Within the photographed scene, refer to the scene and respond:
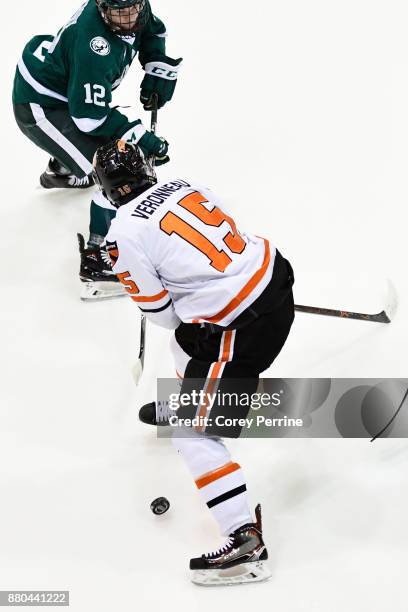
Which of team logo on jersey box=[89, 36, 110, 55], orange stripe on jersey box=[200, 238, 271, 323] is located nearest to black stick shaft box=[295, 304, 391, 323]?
orange stripe on jersey box=[200, 238, 271, 323]

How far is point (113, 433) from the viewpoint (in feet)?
9.05

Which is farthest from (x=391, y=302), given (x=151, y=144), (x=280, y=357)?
(x=151, y=144)

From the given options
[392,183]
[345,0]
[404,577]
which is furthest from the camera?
[345,0]

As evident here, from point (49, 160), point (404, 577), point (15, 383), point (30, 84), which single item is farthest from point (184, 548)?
point (49, 160)

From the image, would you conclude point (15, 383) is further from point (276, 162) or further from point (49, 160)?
point (276, 162)

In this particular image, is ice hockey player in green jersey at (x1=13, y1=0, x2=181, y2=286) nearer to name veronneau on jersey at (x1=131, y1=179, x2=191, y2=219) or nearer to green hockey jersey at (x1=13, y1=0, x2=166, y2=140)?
green hockey jersey at (x1=13, y1=0, x2=166, y2=140)

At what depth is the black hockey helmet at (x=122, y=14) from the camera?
9.56ft

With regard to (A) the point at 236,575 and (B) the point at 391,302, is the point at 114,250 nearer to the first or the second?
(A) the point at 236,575

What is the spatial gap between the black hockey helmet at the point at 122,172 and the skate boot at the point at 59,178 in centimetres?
145

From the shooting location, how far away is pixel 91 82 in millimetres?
3018

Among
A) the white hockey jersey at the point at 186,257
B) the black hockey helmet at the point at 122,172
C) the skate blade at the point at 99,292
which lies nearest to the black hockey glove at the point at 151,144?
the skate blade at the point at 99,292

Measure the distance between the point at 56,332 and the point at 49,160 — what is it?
3.63 feet

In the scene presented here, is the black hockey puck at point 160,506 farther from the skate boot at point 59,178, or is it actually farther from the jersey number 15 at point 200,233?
the skate boot at point 59,178

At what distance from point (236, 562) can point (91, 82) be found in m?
1.81
